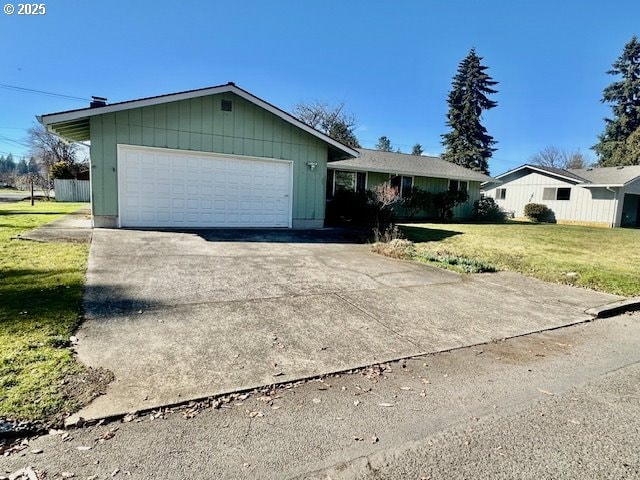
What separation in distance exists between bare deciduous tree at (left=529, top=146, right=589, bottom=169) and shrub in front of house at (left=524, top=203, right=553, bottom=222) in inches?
1160

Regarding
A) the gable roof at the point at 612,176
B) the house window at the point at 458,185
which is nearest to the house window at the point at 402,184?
the house window at the point at 458,185

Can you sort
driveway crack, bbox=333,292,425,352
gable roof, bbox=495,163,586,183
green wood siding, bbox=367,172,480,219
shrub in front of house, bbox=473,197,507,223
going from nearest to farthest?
driveway crack, bbox=333,292,425,352 < green wood siding, bbox=367,172,480,219 < shrub in front of house, bbox=473,197,507,223 < gable roof, bbox=495,163,586,183

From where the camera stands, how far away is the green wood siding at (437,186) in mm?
18062

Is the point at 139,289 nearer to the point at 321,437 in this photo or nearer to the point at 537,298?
the point at 321,437

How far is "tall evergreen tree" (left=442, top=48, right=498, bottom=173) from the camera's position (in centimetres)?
3691

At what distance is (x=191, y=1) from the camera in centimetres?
1148

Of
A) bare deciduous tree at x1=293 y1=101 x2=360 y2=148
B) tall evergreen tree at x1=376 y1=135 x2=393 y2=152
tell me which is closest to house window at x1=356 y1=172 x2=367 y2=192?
bare deciduous tree at x1=293 y1=101 x2=360 y2=148

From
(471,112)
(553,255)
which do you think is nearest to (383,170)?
(553,255)

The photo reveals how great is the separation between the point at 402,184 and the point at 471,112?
77.3 feet

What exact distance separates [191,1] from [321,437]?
1338cm

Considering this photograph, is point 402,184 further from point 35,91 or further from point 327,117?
point 35,91

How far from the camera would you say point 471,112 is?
37.1 m

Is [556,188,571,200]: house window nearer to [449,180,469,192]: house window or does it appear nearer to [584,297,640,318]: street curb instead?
[449,180,469,192]: house window

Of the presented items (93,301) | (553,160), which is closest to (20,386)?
(93,301)
